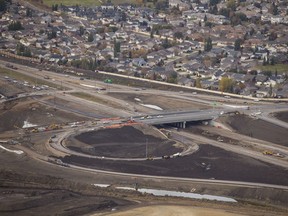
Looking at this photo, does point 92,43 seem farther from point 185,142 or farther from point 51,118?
point 185,142

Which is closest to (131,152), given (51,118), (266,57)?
(51,118)

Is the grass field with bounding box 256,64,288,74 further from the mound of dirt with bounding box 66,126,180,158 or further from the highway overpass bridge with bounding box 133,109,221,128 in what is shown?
the mound of dirt with bounding box 66,126,180,158

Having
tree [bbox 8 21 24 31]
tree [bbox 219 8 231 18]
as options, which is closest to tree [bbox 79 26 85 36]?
tree [bbox 8 21 24 31]

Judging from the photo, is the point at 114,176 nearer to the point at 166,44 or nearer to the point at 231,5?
the point at 166,44

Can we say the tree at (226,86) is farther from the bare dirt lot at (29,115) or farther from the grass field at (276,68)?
the bare dirt lot at (29,115)

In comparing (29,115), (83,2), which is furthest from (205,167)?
(83,2)
